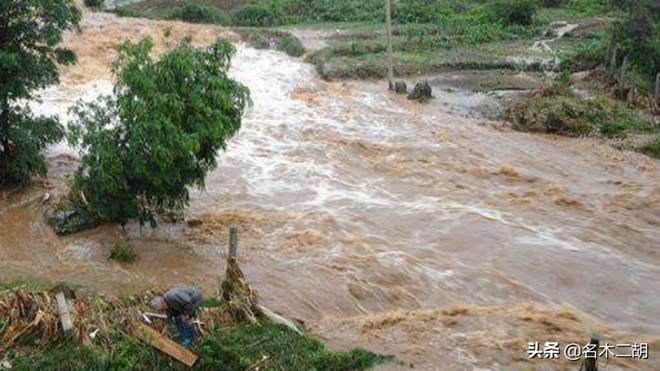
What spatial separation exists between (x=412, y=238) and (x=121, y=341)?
6538 mm

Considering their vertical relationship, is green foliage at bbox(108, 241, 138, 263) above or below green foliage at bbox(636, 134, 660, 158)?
above

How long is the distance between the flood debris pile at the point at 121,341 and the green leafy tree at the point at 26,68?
20.4ft

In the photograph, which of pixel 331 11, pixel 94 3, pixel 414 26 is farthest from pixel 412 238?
pixel 94 3

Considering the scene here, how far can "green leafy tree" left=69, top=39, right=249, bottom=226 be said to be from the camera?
11266 millimetres

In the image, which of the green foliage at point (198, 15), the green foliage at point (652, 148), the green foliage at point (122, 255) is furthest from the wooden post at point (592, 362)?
the green foliage at point (198, 15)

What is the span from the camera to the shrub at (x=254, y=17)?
109 ft

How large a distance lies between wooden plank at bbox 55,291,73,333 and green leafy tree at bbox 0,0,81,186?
6467 millimetres

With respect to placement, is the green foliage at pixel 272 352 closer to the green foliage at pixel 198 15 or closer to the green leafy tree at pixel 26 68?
the green leafy tree at pixel 26 68

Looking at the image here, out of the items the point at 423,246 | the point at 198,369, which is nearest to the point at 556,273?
the point at 423,246

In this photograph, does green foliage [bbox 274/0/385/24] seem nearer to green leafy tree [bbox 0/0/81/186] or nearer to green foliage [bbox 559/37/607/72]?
green foliage [bbox 559/37/607/72]

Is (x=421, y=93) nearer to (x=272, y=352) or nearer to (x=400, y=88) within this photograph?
(x=400, y=88)

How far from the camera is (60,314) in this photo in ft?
25.2

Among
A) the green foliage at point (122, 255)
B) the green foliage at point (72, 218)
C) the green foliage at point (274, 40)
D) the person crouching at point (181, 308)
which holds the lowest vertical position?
the green foliage at point (122, 255)

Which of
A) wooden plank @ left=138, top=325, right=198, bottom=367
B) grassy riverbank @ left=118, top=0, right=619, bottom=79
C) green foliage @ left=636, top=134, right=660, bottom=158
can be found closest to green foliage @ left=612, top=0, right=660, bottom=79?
grassy riverbank @ left=118, top=0, right=619, bottom=79
